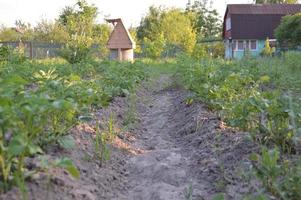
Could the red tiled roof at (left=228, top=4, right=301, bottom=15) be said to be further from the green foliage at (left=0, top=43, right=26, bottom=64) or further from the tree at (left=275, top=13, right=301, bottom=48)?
the green foliage at (left=0, top=43, right=26, bottom=64)

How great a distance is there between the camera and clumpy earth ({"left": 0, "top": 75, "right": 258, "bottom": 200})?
3.09 meters

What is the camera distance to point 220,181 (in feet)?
11.2

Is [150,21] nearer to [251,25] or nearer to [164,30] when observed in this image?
[164,30]

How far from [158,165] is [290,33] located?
24058mm

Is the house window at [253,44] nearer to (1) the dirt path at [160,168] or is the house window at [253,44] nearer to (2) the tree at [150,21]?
(2) the tree at [150,21]

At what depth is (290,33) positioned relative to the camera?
86.1 ft

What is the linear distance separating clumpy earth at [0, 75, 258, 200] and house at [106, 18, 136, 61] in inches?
747

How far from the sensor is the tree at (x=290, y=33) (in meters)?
24.7

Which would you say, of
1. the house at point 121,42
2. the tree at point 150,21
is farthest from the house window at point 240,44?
the house at point 121,42

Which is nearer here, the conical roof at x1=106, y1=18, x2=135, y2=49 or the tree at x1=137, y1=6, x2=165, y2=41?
the conical roof at x1=106, y1=18, x2=135, y2=49

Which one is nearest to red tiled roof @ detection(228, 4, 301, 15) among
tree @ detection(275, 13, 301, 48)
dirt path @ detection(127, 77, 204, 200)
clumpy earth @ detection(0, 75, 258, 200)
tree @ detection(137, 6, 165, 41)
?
tree @ detection(137, 6, 165, 41)

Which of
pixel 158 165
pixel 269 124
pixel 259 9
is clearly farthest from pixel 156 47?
→ pixel 269 124

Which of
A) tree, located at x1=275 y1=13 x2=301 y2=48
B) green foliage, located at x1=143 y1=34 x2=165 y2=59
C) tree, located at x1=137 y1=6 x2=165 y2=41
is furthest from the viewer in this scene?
tree, located at x1=137 y1=6 x2=165 y2=41

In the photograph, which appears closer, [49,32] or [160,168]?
[160,168]
